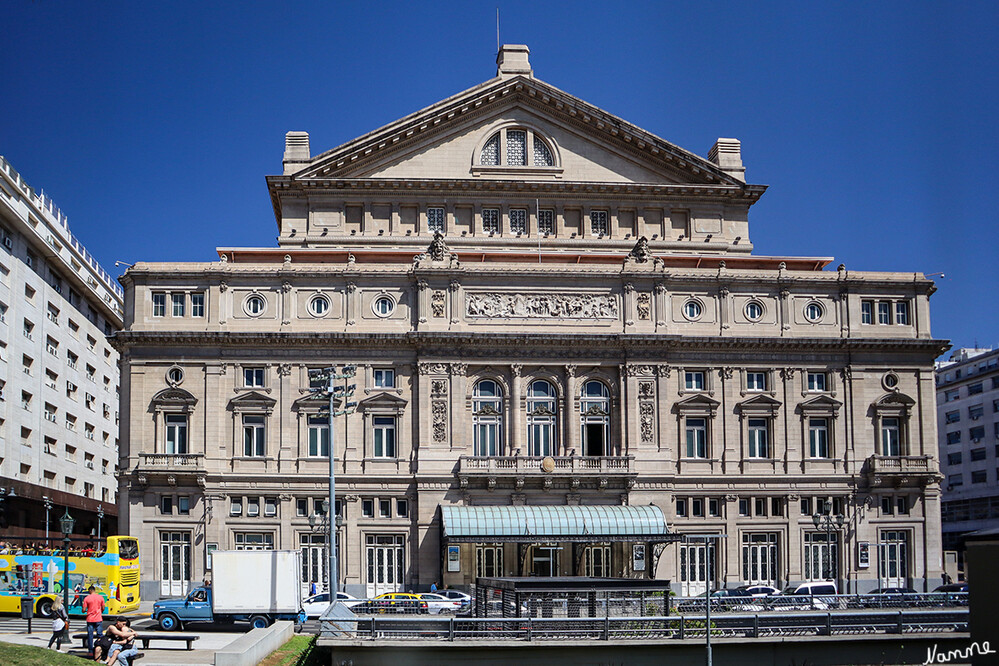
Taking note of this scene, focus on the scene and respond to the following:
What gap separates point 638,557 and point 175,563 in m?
27.1

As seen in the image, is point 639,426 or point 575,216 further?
point 575,216

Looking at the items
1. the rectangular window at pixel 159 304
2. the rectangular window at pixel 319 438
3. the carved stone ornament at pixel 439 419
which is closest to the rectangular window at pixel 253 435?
the rectangular window at pixel 319 438

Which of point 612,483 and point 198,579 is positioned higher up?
point 612,483

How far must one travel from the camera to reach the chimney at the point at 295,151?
7875 cm

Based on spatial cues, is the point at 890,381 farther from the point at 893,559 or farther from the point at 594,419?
the point at 594,419

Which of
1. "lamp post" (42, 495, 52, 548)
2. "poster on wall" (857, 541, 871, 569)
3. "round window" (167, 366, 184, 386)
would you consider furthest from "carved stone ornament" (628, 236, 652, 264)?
"lamp post" (42, 495, 52, 548)

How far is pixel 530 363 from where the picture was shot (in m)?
70.8

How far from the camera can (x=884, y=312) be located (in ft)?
243

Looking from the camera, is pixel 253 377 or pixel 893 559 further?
pixel 893 559

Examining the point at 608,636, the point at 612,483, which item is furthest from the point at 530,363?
the point at 608,636

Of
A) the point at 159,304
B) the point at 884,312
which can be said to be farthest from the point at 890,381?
the point at 159,304

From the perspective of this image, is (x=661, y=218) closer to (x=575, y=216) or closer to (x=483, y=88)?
(x=575, y=216)

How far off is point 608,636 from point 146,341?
136ft

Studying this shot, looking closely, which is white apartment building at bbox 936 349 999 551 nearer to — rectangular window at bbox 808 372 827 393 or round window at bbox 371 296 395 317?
rectangular window at bbox 808 372 827 393
